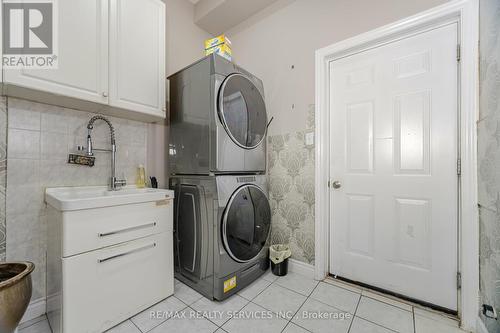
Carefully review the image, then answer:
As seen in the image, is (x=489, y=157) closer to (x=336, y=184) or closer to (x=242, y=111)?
(x=336, y=184)

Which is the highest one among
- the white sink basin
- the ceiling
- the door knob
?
the ceiling

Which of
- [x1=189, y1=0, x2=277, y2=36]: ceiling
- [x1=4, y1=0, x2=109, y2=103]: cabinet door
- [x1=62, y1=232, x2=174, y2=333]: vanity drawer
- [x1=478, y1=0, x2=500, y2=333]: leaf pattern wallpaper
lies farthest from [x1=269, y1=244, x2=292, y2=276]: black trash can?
[x1=189, y1=0, x2=277, y2=36]: ceiling

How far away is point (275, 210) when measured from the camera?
2.04 metres

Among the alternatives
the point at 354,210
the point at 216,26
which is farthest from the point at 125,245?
the point at 216,26

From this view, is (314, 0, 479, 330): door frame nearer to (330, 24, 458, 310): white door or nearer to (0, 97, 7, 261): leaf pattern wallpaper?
(330, 24, 458, 310): white door

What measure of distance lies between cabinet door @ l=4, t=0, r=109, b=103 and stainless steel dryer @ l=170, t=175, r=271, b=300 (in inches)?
34.9

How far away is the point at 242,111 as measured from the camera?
1672mm

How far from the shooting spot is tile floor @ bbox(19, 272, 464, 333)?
1207mm

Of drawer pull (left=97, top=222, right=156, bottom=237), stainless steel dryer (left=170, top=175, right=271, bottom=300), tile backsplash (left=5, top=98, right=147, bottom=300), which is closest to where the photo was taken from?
drawer pull (left=97, top=222, right=156, bottom=237)

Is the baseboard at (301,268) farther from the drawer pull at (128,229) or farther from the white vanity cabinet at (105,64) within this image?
the white vanity cabinet at (105,64)

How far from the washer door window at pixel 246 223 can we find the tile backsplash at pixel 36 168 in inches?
44.5

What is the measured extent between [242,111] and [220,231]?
95cm

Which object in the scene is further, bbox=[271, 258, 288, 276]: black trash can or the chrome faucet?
bbox=[271, 258, 288, 276]: black trash can

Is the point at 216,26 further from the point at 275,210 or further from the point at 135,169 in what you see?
the point at 275,210
